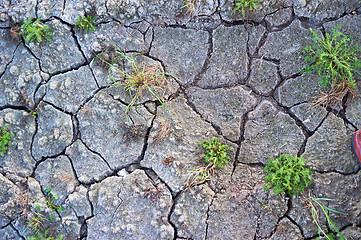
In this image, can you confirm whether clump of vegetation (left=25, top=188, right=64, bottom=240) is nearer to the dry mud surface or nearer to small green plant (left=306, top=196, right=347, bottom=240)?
the dry mud surface

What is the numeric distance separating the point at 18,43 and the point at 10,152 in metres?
1.04

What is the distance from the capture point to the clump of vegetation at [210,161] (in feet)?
8.02

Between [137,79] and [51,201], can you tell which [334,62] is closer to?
[137,79]

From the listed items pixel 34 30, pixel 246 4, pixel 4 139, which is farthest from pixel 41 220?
pixel 246 4

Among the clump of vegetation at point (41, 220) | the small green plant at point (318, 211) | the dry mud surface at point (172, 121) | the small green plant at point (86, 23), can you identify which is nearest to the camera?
the small green plant at point (318, 211)

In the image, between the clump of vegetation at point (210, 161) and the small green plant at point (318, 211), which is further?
the clump of vegetation at point (210, 161)

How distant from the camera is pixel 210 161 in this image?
2.49 meters

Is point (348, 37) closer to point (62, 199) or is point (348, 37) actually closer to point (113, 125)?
point (113, 125)

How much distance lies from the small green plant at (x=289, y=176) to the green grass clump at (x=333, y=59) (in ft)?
2.42

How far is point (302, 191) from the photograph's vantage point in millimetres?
2408

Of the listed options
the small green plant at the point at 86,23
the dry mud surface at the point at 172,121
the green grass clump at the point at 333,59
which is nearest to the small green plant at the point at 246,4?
the dry mud surface at the point at 172,121

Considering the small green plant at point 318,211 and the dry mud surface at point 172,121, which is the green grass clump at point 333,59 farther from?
the small green plant at point 318,211

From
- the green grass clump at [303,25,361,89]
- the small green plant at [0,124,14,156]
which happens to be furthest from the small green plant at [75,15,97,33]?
the green grass clump at [303,25,361,89]

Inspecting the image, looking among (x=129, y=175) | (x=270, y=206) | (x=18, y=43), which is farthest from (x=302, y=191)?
(x=18, y=43)
